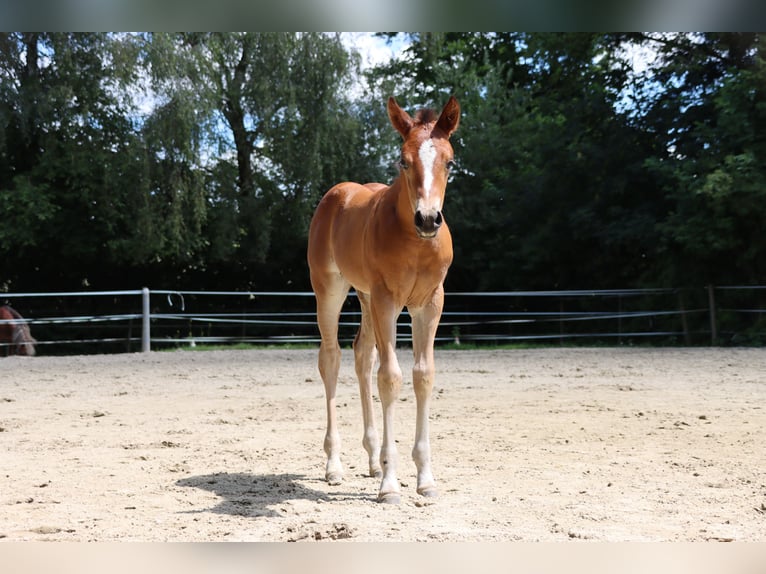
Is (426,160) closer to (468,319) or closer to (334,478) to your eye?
(334,478)

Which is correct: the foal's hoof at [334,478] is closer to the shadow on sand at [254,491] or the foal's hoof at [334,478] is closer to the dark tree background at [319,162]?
the shadow on sand at [254,491]

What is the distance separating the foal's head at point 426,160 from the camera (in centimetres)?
337

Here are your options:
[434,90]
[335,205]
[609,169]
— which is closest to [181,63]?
[434,90]

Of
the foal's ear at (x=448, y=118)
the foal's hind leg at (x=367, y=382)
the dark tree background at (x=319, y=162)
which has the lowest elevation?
the foal's hind leg at (x=367, y=382)

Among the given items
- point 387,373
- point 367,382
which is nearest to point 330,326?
point 367,382

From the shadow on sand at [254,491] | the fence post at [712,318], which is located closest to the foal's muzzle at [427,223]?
the shadow on sand at [254,491]

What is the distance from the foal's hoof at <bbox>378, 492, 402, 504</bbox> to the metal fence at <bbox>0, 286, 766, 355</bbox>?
10790 millimetres

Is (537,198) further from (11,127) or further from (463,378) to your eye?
(11,127)

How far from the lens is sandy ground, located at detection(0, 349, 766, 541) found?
133 inches

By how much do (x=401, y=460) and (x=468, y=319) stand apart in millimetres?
13075

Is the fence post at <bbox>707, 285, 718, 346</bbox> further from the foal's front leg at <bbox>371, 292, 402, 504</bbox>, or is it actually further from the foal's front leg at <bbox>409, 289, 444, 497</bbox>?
the foal's front leg at <bbox>371, 292, 402, 504</bbox>

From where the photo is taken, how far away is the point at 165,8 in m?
2.85

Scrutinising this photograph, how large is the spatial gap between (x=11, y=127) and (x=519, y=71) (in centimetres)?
1397

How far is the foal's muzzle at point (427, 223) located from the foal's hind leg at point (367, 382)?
1171 millimetres
